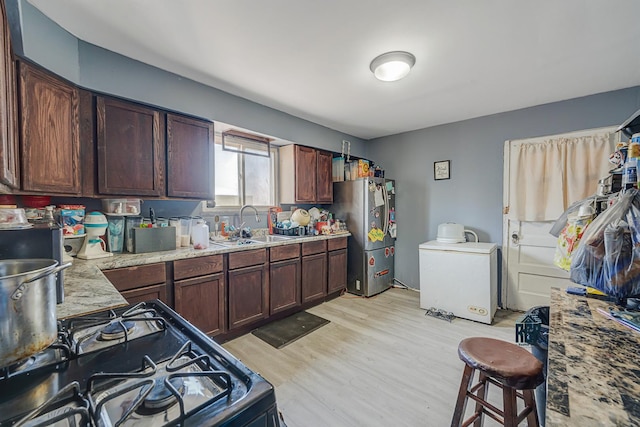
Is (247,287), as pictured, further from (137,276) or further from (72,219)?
(72,219)

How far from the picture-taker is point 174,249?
2275mm

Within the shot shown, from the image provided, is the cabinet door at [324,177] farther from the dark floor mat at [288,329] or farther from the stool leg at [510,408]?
the stool leg at [510,408]

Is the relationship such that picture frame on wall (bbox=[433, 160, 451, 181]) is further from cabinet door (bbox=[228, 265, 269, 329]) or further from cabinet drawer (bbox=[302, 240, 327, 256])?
cabinet door (bbox=[228, 265, 269, 329])

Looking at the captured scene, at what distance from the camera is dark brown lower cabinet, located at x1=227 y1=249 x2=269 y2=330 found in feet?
7.99

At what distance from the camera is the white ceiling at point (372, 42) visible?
5.07ft

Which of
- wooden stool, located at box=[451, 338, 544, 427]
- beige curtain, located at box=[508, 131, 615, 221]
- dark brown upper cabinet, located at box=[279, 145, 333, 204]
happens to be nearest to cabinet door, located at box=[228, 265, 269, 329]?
dark brown upper cabinet, located at box=[279, 145, 333, 204]

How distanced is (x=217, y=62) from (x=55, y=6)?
0.92 meters

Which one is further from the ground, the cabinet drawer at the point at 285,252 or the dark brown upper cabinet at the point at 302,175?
the dark brown upper cabinet at the point at 302,175

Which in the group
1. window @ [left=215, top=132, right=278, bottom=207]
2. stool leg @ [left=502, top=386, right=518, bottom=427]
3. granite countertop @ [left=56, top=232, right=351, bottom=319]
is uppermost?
window @ [left=215, top=132, right=278, bottom=207]

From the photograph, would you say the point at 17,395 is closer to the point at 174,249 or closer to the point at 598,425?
the point at 598,425

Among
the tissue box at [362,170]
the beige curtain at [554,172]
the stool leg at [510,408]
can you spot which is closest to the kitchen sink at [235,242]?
the tissue box at [362,170]

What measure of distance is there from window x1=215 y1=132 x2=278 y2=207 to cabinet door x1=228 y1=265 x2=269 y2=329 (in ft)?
3.13

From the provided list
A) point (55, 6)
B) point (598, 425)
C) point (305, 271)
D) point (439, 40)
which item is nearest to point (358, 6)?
point (439, 40)

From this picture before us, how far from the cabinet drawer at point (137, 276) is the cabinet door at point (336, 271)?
1.99 meters
